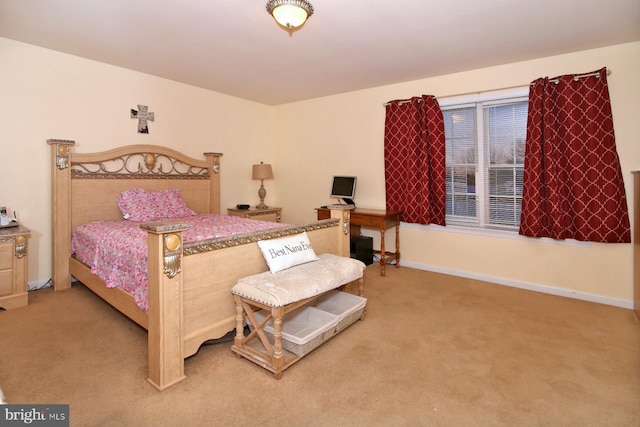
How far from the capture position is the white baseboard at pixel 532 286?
Result: 10.3 feet

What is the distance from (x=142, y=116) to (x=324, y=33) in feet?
8.11

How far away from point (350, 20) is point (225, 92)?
106 inches

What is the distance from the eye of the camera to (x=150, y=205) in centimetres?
376

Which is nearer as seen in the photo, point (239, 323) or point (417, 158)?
point (239, 323)

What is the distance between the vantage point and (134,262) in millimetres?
2287

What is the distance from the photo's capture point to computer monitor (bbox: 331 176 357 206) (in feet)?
14.9

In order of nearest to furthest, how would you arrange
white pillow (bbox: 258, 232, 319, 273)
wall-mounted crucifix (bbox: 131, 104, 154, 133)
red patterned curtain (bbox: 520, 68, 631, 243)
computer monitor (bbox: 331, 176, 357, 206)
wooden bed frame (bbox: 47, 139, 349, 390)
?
wooden bed frame (bbox: 47, 139, 349, 390), white pillow (bbox: 258, 232, 319, 273), red patterned curtain (bbox: 520, 68, 631, 243), wall-mounted crucifix (bbox: 131, 104, 154, 133), computer monitor (bbox: 331, 176, 357, 206)

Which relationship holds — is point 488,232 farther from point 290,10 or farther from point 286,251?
point 290,10

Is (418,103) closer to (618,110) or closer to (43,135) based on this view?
(618,110)

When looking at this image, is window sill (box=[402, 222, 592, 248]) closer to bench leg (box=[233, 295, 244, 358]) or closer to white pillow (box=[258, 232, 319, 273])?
white pillow (box=[258, 232, 319, 273])

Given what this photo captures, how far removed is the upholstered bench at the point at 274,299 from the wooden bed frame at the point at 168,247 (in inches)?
6.2

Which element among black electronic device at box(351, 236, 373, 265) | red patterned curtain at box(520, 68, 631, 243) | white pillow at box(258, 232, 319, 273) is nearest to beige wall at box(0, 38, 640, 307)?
red patterned curtain at box(520, 68, 631, 243)

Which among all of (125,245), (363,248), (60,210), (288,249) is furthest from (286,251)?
(60,210)

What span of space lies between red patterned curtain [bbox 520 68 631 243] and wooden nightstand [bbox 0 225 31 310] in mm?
4722
